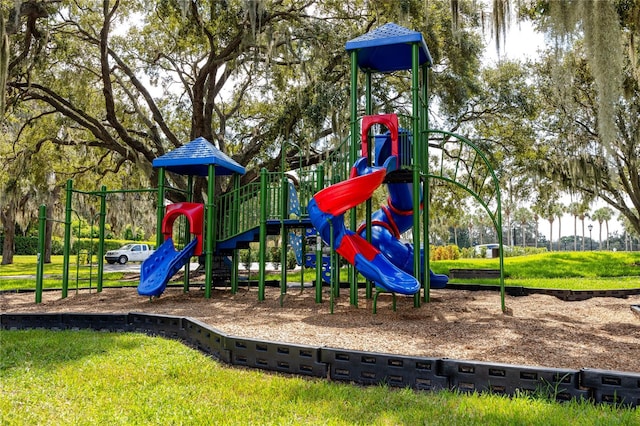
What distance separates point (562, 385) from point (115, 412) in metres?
2.91

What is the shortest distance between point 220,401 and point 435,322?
411 cm

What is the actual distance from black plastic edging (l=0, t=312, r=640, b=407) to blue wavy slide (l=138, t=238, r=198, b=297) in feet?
13.8

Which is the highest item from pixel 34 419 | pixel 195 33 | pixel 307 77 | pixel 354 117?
pixel 195 33

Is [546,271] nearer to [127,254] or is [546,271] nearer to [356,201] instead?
[356,201]

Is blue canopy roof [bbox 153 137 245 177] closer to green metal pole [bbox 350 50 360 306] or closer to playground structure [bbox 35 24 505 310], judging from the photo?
playground structure [bbox 35 24 505 310]

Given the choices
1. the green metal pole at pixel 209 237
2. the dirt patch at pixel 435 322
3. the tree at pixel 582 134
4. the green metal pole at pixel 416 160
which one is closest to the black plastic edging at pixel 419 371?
the dirt patch at pixel 435 322

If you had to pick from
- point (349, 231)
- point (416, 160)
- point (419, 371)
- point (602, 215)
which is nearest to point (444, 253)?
point (416, 160)

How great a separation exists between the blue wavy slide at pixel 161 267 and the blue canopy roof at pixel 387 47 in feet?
15.7

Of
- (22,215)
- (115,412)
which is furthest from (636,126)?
(22,215)

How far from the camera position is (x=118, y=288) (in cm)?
1257

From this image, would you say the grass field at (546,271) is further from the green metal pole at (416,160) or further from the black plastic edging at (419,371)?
the black plastic edging at (419,371)

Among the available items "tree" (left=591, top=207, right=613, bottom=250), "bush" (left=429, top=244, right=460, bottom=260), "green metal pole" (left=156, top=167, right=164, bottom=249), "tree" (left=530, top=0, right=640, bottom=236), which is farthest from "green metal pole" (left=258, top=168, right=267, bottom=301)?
"tree" (left=591, top=207, right=613, bottom=250)

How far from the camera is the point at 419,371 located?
3.85m

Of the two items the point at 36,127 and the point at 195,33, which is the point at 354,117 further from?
the point at 36,127
